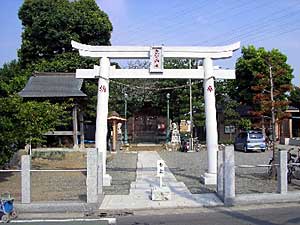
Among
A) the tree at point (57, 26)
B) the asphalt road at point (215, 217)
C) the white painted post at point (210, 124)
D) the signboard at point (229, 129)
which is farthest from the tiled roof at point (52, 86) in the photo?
the signboard at point (229, 129)

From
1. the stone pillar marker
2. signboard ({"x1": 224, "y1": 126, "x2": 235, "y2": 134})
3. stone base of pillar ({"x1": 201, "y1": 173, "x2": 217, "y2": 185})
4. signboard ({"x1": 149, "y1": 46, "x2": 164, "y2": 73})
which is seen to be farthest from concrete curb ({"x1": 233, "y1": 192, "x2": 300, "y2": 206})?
signboard ({"x1": 224, "y1": 126, "x2": 235, "y2": 134})

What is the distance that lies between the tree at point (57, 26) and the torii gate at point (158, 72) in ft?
69.4

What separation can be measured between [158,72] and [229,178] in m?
5.59

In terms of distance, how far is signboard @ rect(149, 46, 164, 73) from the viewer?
1535cm

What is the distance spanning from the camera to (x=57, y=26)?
120ft

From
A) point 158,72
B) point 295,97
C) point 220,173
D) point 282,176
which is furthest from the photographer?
point 295,97

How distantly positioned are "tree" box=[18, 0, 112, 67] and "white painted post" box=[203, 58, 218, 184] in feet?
73.4

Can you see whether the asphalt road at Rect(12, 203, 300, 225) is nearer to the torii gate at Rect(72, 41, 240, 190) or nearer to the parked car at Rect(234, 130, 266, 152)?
the torii gate at Rect(72, 41, 240, 190)

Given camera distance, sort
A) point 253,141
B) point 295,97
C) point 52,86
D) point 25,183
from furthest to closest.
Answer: point 295,97
point 253,141
point 52,86
point 25,183

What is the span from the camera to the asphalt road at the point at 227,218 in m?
9.12

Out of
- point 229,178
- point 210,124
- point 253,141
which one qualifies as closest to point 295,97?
point 253,141

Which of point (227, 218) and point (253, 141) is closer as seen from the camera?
point (227, 218)

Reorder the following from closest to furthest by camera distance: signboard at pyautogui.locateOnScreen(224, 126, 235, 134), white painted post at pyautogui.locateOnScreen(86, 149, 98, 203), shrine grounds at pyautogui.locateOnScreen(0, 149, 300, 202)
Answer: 1. white painted post at pyautogui.locateOnScreen(86, 149, 98, 203)
2. shrine grounds at pyautogui.locateOnScreen(0, 149, 300, 202)
3. signboard at pyautogui.locateOnScreen(224, 126, 235, 134)

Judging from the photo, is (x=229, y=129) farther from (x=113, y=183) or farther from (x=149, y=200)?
(x=149, y=200)
